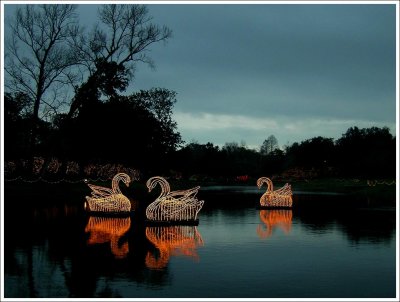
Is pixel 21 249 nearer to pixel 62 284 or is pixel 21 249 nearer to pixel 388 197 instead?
pixel 62 284

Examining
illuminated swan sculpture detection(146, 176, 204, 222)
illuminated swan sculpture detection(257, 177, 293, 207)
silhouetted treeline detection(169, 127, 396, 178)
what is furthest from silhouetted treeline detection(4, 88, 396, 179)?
illuminated swan sculpture detection(146, 176, 204, 222)

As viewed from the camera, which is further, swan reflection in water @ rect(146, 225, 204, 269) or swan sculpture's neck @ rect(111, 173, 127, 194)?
swan sculpture's neck @ rect(111, 173, 127, 194)

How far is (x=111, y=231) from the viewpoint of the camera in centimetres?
2119

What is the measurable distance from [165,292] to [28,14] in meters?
37.6

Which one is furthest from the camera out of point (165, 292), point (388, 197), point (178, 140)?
point (178, 140)

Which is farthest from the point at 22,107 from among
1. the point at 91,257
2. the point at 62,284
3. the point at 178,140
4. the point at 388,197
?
the point at 62,284

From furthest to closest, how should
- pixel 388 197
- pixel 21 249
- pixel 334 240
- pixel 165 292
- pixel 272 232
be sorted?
1. pixel 388 197
2. pixel 272 232
3. pixel 334 240
4. pixel 21 249
5. pixel 165 292

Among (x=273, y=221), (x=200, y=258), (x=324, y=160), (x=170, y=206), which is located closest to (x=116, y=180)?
(x=170, y=206)

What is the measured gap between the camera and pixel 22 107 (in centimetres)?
Answer: 4962

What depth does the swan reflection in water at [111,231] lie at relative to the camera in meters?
17.0

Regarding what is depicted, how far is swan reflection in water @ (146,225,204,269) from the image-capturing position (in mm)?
15066

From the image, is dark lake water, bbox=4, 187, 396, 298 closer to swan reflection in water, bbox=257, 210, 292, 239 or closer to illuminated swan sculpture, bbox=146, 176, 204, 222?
swan reflection in water, bbox=257, 210, 292, 239

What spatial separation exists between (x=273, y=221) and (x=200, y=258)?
11.0 meters

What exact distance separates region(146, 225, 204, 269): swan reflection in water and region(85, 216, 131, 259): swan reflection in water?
876 millimetres
